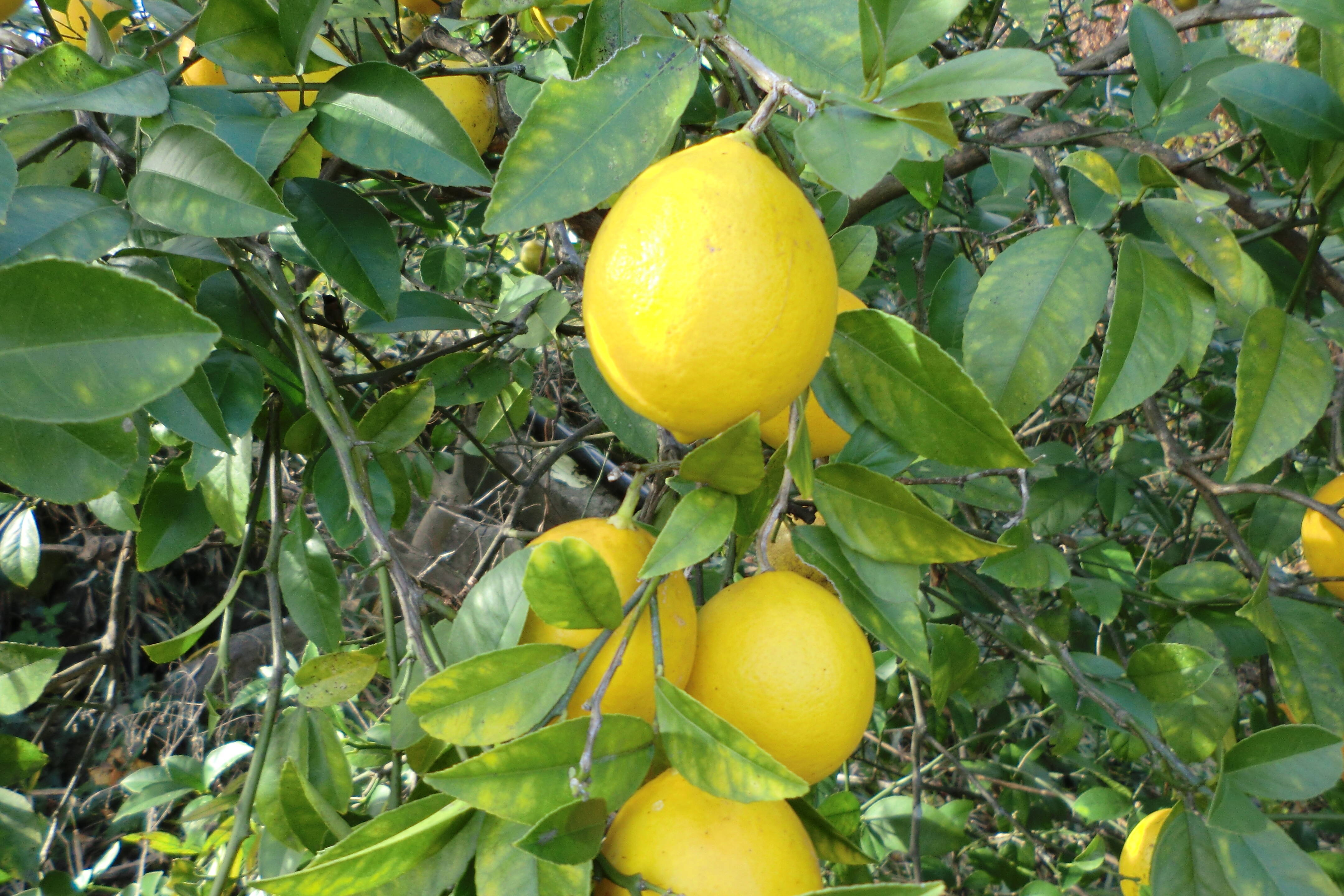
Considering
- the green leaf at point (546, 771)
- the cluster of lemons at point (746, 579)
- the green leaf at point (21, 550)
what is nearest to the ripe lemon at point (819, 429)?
the cluster of lemons at point (746, 579)

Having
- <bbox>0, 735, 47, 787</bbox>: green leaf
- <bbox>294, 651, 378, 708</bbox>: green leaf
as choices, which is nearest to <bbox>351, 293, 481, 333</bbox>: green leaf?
<bbox>294, 651, 378, 708</bbox>: green leaf

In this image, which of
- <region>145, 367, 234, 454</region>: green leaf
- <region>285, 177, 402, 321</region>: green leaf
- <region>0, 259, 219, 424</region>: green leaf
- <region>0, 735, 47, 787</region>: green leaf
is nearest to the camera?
<region>0, 259, 219, 424</region>: green leaf

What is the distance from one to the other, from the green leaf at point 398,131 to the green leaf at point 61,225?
0.44 feet

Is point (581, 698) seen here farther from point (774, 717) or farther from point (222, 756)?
point (222, 756)

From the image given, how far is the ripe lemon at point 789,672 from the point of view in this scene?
49 centimetres

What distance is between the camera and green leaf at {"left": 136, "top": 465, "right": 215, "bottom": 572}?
2.52 feet

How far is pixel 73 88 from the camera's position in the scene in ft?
1.56

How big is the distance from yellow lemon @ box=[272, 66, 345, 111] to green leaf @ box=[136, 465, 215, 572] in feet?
1.13

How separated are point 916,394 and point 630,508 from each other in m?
0.19

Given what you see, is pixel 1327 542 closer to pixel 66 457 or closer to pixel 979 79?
pixel 979 79

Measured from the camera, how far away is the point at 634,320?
41cm

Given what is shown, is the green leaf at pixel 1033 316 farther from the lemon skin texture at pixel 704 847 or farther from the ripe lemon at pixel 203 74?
the ripe lemon at pixel 203 74

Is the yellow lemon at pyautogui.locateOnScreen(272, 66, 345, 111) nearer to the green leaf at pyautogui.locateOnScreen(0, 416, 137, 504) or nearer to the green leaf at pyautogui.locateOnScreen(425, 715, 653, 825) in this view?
the green leaf at pyautogui.locateOnScreen(0, 416, 137, 504)

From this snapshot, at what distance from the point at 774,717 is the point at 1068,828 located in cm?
179
